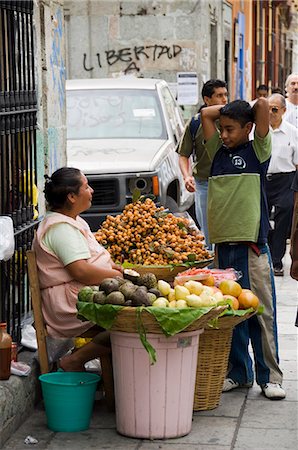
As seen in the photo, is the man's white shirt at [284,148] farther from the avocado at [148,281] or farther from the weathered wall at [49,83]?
the avocado at [148,281]

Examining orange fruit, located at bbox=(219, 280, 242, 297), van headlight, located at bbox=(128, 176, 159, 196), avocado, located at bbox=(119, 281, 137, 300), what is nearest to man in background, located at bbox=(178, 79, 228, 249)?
van headlight, located at bbox=(128, 176, 159, 196)

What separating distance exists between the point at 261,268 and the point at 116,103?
658cm

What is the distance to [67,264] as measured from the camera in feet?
20.3

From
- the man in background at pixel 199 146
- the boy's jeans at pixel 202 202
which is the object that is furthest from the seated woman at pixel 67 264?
the boy's jeans at pixel 202 202

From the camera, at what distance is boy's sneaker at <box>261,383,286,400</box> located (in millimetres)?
6699

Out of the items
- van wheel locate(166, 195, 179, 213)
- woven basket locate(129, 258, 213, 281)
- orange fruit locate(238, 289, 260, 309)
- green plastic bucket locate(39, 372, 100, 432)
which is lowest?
green plastic bucket locate(39, 372, 100, 432)

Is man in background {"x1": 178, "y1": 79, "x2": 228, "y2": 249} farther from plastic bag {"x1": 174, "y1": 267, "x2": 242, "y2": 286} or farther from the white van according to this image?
plastic bag {"x1": 174, "y1": 267, "x2": 242, "y2": 286}

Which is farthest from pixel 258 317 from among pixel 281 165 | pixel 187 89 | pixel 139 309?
pixel 187 89

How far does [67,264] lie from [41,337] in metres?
0.48

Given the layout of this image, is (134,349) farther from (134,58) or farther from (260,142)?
(134,58)

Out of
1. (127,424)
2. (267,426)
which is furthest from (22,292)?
(267,426)

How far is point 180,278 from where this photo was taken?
6.45 meters

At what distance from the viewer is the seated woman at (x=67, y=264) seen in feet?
20.4

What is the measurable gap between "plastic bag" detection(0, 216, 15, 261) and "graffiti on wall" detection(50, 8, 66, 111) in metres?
1.99
